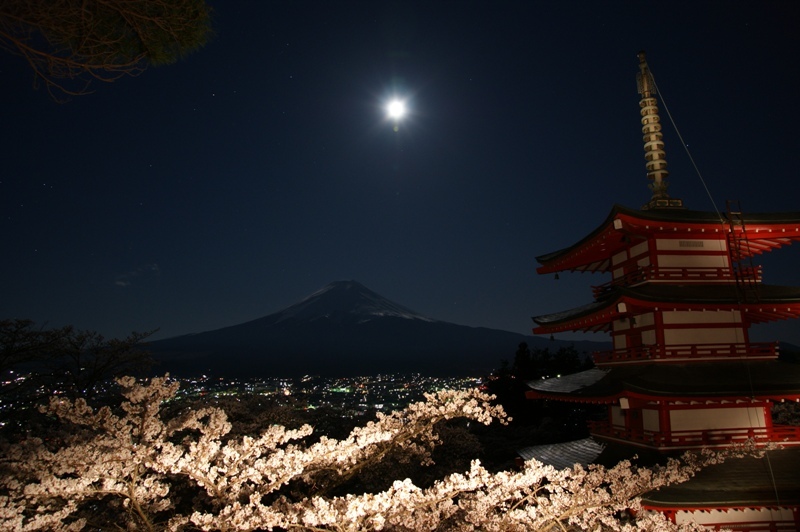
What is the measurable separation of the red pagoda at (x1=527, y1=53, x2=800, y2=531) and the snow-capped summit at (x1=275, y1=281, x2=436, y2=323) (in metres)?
130

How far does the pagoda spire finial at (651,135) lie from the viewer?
10.9 m

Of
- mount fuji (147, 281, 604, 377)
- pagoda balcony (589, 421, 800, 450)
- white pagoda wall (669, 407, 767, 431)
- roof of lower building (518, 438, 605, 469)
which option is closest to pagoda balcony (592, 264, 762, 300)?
white pagoda wall (669, 407, 767, 431)

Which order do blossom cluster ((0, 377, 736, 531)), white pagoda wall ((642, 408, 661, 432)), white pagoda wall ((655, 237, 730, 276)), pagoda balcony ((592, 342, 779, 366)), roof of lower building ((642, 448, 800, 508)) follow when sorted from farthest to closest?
1. white pagoda wall ((655, 237, 730, 276))
2. pagoda balcony ((592, 342, 779, 366))
3. white pagoda wall ((642, 408, 661, 432))
4. roof of lower building ((642, 448, 800, 508))
5. blossom cluster ((0, 377, 736, 531))

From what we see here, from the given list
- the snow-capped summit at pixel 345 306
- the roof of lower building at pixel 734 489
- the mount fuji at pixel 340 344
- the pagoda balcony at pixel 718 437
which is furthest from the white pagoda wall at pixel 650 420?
the snow-capped summit at pixel 345 306

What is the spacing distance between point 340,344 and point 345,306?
2441 centimetres

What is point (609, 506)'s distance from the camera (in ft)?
24.0

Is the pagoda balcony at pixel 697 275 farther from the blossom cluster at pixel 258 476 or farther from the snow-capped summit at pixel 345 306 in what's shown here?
the snow-capped summit at pixel 345 306

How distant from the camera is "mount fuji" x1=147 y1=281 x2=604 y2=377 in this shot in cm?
8988

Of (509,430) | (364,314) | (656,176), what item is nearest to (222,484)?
(656,176)

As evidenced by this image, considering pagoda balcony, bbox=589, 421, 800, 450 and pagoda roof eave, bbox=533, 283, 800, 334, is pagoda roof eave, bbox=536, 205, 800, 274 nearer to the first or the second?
pagoda roof eave, bbox=533, 283, 800, 334

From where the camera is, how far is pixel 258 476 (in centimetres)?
564

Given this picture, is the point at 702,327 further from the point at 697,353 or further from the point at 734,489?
the point at 734,489

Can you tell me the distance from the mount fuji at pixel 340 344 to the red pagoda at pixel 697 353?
7010 centimetres

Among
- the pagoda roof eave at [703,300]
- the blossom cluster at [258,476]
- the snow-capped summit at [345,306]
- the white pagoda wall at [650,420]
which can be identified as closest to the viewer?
the blossom cluster at [258,476]
